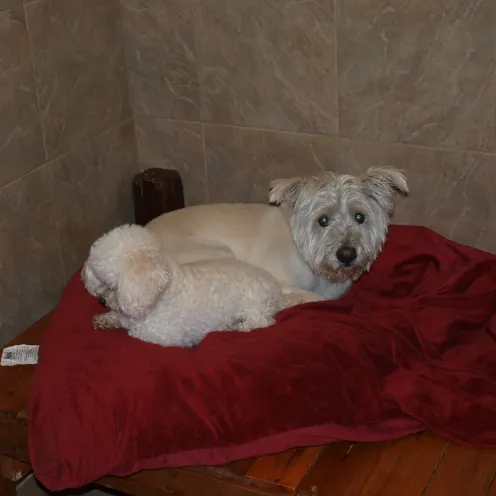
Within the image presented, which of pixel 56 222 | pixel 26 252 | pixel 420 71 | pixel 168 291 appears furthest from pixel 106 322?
pixel 420 71

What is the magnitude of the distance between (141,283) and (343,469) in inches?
30.8

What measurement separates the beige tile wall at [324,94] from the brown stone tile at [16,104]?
0.62 metres

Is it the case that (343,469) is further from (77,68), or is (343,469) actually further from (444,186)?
(77,68)

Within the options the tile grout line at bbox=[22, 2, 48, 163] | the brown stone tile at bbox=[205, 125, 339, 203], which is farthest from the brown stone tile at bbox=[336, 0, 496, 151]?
the tile grout line at bbox=[22, 2, 48, 163]

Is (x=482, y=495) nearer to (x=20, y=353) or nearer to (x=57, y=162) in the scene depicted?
(x=20, y=353)

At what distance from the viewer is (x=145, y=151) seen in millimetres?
3662

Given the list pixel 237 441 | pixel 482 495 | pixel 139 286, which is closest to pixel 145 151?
pixel 139 286

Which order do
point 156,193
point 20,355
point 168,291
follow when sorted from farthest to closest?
point 156,193
point 20,355
point 168,291

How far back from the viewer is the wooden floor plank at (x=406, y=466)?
2.31 metres

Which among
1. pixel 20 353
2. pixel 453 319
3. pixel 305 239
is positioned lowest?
pixel 20 353

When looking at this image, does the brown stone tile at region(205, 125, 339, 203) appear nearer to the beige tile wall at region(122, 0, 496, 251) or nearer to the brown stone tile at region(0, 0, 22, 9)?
the beige tile wall at region(122, 0, 496, 251)

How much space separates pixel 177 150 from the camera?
359cm

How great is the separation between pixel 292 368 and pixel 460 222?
105cm

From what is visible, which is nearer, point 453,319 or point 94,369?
point 94,369
